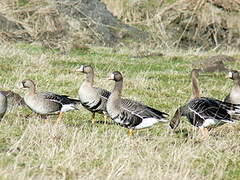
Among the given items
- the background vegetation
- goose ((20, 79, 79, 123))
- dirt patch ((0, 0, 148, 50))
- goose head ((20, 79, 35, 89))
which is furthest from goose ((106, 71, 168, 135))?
dirt patch ((0, 0, 148, 50))

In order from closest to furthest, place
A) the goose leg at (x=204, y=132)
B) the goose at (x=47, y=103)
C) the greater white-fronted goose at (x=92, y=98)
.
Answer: the goose leg at (x=204, y=132) → the goose at (x=47, y=103) → the greater white-fronted goose at (x=92, y=98)

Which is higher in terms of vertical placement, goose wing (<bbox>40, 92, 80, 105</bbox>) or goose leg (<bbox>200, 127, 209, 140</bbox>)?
goose leg (<bbox>200, 127, 209, 140</bbox>)

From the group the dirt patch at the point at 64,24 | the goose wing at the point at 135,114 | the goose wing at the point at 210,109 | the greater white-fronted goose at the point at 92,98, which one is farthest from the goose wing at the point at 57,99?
the dirt patch at the point at 64,24

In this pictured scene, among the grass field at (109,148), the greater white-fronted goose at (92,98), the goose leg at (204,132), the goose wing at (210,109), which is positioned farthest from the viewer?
the greater white-fronted goose at (92,98)

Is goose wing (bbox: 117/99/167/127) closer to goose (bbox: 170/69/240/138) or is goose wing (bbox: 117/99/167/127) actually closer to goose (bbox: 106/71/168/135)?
goose (bbox: 106/71/168/135)

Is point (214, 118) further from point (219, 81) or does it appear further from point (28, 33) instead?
point (28, 33)

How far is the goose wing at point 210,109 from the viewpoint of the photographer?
9266 mm

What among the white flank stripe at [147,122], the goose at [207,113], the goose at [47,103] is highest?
the goose at [207,113]

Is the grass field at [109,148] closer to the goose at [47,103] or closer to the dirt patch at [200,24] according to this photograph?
the goose at [47,103]

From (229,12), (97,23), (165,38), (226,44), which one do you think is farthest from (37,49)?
(229,12)

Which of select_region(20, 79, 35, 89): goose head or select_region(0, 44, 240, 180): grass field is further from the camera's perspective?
select_region(20, 79, 35, 89): goose head

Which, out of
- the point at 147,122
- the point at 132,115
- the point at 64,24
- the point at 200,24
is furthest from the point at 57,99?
the point at 200,24

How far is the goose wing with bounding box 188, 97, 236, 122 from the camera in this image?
9.27 metres

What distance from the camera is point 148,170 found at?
Answer: 697cm
